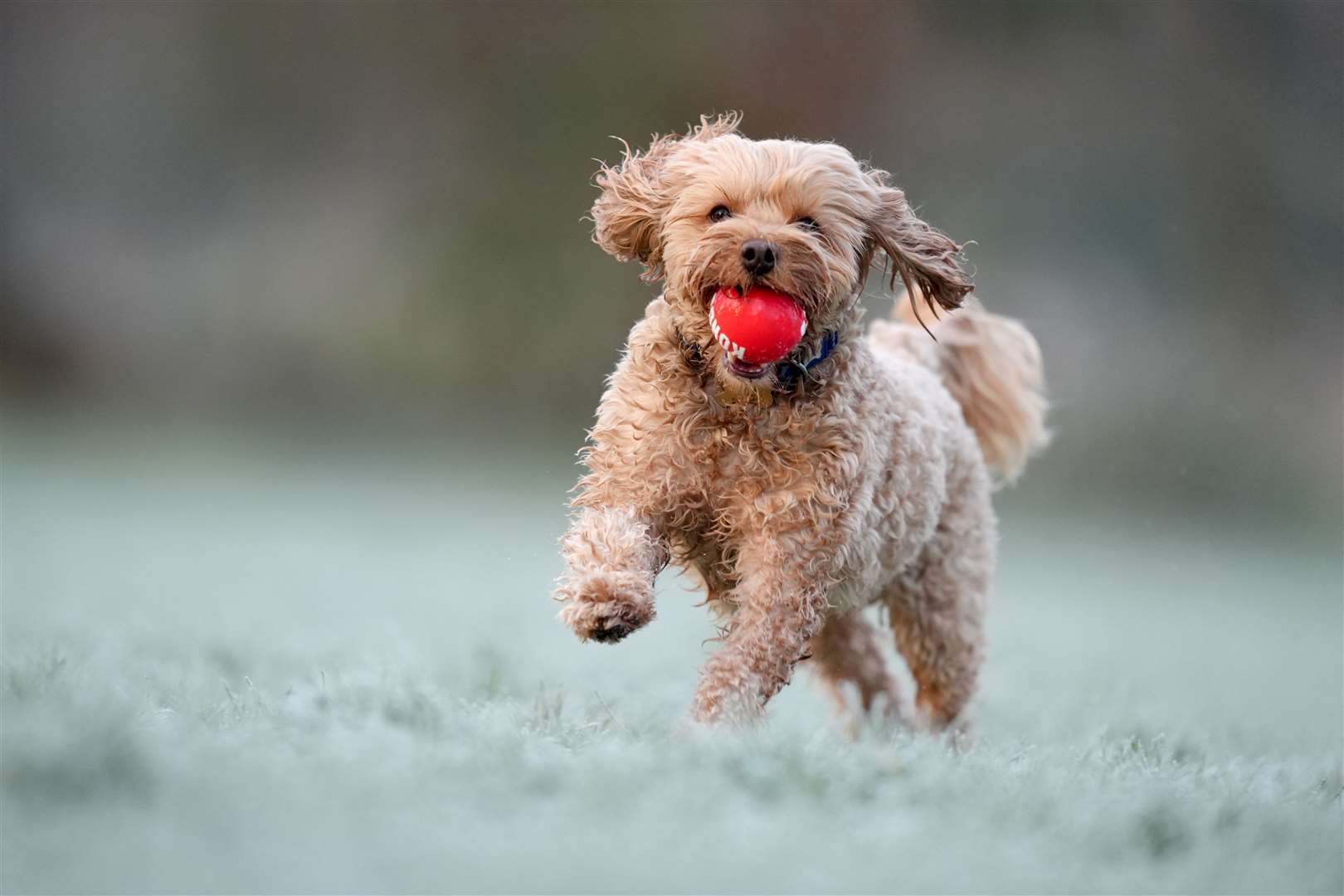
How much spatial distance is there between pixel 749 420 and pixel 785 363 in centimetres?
17

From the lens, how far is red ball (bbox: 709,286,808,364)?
3600mm

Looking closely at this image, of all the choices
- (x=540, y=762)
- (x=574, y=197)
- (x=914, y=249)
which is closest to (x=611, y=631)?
(x=540, y=762)

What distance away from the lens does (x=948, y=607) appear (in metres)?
5.02

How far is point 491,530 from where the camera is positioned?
34.9 ft

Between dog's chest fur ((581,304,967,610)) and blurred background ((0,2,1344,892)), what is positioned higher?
blurred background ((0,2,1344,892))

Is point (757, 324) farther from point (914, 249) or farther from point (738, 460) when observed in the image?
point (914, 249)

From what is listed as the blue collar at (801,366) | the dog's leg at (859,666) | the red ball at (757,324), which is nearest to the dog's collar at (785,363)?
the blue collar at (801,366)

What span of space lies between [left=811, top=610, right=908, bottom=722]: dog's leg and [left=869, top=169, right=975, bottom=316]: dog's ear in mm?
1401

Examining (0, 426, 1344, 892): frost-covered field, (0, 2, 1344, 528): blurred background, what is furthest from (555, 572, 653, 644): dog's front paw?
(0, 2, 1344, 528): blurred background

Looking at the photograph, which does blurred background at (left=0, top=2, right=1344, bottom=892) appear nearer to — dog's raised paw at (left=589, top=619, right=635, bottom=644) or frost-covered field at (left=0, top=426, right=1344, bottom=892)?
frost-covered field at (left=0, top=426, right=1344, bottom=892)

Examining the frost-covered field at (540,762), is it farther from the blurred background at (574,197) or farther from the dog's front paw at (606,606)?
the blurred background at (574,197)

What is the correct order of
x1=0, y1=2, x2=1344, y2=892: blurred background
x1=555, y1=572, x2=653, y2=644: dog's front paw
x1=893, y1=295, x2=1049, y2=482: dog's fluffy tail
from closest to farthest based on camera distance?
1. x1=555, y1=572, x2=653, y2=644: dog's front paw
2. x1=893, y1=295, x2=1049, y2=482: dog's fluffy tail
3. x1=0, y1=2, x2=1344, y2=892: blurred background

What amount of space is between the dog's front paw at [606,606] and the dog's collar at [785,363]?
66cm

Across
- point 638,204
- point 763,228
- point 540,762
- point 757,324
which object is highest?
point 638,204
